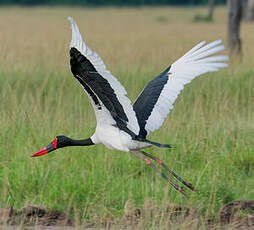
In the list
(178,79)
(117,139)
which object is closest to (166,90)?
(178,79)

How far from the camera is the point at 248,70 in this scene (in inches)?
347

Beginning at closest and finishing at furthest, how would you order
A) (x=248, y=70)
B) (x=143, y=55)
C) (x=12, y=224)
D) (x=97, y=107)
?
(x=12, y=224) → (x=97, y=107) → (x=248, y=70) → (x=143, y=55)

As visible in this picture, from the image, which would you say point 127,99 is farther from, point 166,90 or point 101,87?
point 166,90

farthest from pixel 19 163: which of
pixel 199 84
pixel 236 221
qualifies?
pixel 199 84

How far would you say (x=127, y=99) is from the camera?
4223 millimetres

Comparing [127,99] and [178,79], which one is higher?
[178,79]

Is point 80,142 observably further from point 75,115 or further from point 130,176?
point 75,115

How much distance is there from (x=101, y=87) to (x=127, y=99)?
23 centimetres

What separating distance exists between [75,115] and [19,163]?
1854 mm

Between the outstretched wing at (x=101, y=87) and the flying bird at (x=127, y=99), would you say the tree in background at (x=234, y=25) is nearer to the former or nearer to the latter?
the flying bird at (x=127, y=99)

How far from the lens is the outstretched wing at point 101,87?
374cm

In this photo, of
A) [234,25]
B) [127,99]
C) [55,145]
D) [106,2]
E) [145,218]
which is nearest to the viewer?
[145,218]

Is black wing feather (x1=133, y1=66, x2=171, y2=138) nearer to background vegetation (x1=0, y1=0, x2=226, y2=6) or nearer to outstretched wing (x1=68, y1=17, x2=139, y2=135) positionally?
outstretched wing (x1=68, y1=17, x2=139, y2=135)

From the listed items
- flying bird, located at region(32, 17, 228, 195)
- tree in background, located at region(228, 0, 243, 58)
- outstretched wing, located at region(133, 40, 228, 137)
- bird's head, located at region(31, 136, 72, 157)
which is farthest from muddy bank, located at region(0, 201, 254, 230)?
tree in background, located at region(228, 0, 243, 58)
